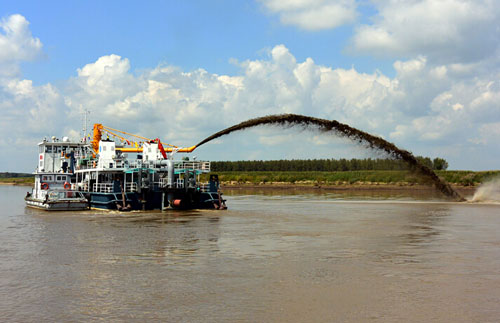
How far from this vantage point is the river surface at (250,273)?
48.9ft

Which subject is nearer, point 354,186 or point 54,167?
point 54,167

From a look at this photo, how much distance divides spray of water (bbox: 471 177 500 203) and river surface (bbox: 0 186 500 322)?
3187cm

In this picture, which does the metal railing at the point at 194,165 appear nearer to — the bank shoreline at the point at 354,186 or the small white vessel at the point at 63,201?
the small white vessel at the point at 63,201

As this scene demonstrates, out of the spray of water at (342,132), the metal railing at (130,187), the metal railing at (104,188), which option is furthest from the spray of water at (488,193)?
the metal railing at (104,188)

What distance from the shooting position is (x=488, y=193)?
7444cm

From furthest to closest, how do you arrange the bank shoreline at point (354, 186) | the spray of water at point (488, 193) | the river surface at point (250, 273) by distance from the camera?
the bank shoreline at point (354, 186) → the spray of water at point (488, 193) → the river surface at point (250, 273)

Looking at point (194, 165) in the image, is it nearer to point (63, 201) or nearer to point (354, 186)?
point (63, 201)

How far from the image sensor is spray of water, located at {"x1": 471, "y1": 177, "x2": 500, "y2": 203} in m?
66.2

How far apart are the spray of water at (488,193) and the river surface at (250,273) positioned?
31870 mm

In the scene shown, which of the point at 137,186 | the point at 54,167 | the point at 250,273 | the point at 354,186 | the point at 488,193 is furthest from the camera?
the point at 354,186

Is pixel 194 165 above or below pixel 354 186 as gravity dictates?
above

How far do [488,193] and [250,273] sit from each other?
65031mm

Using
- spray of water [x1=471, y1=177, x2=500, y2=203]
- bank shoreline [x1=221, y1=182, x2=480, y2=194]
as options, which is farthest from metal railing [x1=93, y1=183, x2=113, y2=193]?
bank shoreline [x1=221, y1=182, x2=480, y2=194]

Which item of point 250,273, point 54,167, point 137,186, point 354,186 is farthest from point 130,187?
point 354,186
